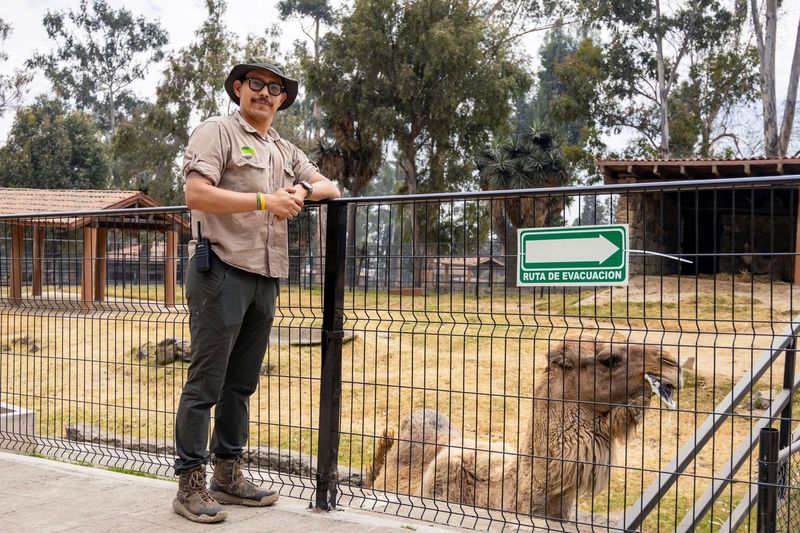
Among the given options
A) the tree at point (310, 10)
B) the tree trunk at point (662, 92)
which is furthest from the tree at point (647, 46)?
the tree at point (310, 10)

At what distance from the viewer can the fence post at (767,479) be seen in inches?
143

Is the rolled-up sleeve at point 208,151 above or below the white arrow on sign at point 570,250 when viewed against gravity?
above

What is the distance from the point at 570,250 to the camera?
386 centimetres

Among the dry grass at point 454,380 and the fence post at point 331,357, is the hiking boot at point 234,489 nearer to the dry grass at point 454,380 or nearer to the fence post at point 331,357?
the fence post at point 331,357

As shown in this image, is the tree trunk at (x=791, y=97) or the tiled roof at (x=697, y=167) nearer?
the tiled roof at (x=697, y=167)

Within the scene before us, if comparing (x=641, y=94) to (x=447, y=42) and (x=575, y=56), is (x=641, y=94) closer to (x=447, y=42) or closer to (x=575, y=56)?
(x=575, y=56)

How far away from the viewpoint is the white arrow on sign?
379 centimetres

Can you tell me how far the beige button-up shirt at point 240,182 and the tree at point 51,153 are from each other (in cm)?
5038

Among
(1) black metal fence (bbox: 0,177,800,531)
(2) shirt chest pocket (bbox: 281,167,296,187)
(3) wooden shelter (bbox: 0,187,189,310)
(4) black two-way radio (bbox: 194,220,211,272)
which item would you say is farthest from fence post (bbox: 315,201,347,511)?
(3) wooden shelter (bbox: 0,187,189,310)

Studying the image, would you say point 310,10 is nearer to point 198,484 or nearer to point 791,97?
point 791,97

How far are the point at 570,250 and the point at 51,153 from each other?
5262 cm

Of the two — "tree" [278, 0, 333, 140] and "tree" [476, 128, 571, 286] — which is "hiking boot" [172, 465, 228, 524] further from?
"tree" [278, 0, 333, 140]

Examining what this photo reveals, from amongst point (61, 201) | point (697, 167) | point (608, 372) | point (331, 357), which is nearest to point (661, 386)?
point (608, 372)

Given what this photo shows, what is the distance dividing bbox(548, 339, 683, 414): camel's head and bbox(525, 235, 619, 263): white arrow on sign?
1.20 meters
